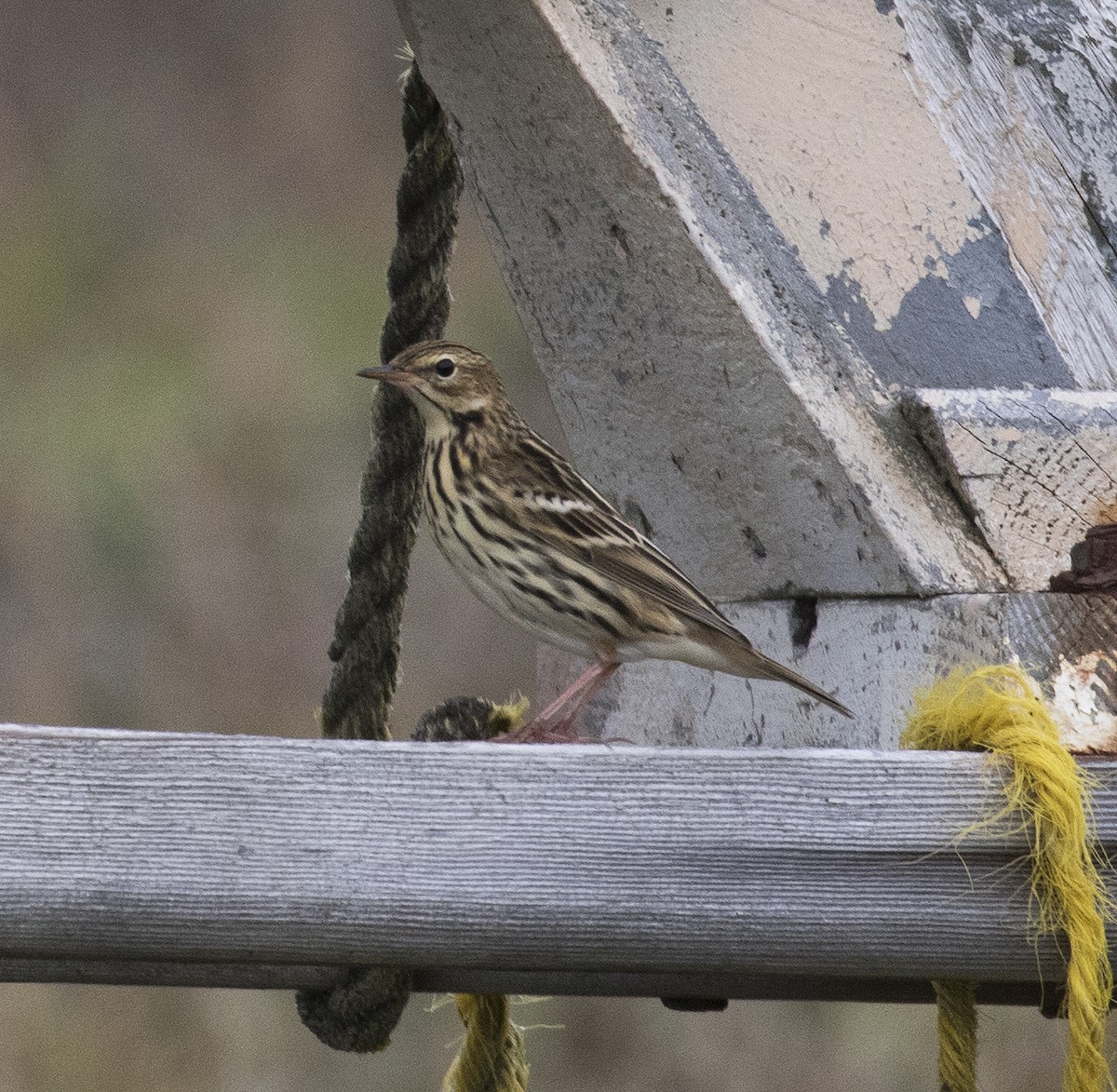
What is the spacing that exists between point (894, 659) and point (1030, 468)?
38 centimetres

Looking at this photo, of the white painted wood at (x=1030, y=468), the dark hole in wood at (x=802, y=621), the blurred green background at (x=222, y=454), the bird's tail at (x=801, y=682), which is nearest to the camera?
the white painted wood at (x=1030, y=468)

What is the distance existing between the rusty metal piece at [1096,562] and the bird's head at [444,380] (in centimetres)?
154

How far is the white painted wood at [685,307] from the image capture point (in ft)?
10.4

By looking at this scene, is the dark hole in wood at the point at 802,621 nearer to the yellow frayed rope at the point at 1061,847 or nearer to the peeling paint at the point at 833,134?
the peeling paint at the point at 833,134

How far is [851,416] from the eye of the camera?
321cm

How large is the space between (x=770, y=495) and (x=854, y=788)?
0.99 metres

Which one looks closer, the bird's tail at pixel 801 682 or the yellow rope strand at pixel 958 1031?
the yellow rope strand at pixel 958 1031

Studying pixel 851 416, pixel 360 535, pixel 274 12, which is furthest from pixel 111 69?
pixel 851 416

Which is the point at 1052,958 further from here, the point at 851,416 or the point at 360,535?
the point at 360,535

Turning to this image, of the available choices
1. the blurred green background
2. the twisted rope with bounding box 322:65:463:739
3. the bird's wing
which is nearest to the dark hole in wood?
the bird's wing

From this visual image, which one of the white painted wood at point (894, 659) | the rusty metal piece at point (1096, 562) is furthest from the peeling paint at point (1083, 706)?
the rusty metal piece at point (1096, 562)

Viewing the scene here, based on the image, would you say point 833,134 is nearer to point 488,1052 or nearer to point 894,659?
point 894,659

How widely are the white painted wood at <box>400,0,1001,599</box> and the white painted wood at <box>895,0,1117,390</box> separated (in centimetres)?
37

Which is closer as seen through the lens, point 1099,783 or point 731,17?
point 1099,783
